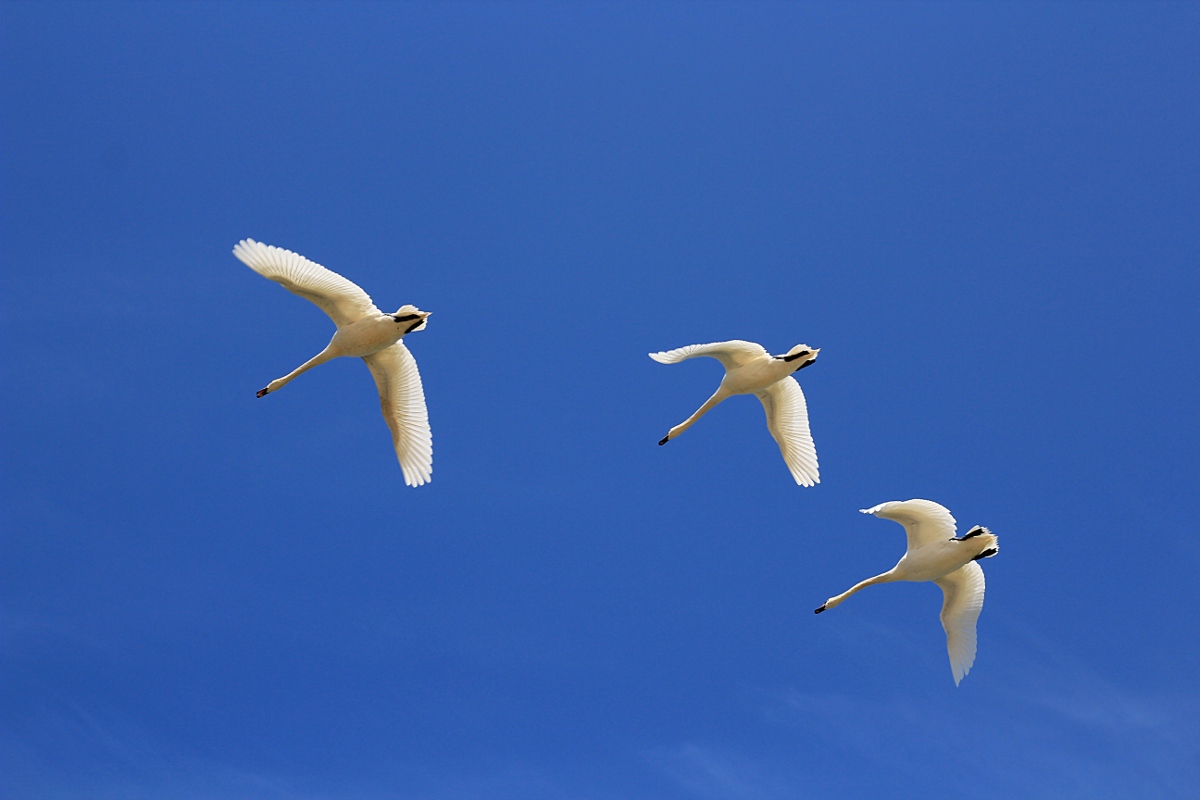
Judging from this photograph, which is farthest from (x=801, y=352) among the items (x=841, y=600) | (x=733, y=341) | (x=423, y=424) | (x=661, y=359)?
(x=423, y=424)

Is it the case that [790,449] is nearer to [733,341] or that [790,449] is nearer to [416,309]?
[733,341]

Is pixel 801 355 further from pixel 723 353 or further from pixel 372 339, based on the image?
pixel 372 339

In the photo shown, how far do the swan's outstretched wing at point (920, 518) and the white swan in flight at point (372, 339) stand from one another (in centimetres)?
1234

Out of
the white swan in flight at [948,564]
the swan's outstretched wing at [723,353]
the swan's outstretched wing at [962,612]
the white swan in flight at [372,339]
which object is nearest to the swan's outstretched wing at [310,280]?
the white swan in flight at [372,339]

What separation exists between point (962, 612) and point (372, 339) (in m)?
18.1

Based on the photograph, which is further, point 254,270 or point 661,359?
point 661,359

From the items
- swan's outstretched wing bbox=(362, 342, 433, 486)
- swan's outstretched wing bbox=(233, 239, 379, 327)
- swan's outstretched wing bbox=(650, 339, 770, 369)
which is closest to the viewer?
swan's outstretched wing bbox=(233, 239, 379, 327)

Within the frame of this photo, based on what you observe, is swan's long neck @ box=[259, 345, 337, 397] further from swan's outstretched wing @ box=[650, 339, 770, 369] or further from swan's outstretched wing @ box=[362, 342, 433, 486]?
swan's outstretched wing @ box=[650, 339, 770, 369]

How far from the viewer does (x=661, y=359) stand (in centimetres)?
3288

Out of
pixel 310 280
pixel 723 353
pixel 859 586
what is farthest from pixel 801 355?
pixel 310 280

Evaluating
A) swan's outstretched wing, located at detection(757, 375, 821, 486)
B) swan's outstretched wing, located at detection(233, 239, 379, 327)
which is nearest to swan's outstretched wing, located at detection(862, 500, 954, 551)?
swan's outstretched wing, located at detection(757, 375, 821, 486)

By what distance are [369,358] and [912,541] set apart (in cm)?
1583

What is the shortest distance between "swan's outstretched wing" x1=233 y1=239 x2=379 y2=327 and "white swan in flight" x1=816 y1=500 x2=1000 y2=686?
14.4 m

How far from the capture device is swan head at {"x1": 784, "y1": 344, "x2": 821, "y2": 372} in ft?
115
